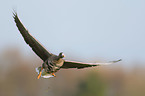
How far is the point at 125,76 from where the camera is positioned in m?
60.6

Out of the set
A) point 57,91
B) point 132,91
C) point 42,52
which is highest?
point 42,52

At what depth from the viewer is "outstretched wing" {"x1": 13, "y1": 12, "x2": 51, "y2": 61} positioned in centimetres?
1303

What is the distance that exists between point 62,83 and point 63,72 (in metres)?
4.57

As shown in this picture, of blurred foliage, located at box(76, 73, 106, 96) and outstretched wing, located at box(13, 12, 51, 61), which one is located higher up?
outstretched wing, located at box(13, 12, 51, 61)

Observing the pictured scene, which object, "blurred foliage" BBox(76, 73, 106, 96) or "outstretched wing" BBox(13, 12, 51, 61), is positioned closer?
"outstretched wing" BBox(13, 12, 51, 61)

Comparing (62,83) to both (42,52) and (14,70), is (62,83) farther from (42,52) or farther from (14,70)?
(42,52)

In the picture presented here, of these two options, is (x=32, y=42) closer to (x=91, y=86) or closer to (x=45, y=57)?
(x=45, y=57)

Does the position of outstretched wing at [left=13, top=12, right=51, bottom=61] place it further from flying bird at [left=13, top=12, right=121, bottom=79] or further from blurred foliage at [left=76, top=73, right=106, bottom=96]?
blurred foliage at [left=76, top=73, right=106, bottom=96]

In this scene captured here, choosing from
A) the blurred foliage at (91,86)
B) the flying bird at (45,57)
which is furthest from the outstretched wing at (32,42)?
the blurred foliage at (91,86)

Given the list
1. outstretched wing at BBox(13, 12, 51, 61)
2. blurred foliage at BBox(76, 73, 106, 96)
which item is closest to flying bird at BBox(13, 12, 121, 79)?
outstretched wing at BBox(13, 12, 51, 61)

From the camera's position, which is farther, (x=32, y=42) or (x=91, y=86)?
(x=91, y=86)

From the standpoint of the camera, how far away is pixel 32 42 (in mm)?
13234

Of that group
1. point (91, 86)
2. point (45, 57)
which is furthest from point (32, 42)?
point (91, 86)

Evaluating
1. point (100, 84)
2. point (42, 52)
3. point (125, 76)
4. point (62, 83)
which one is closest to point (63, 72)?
point (62, 83)
